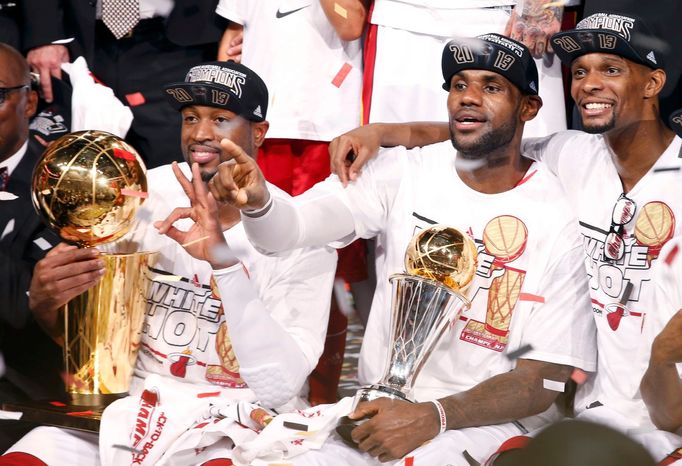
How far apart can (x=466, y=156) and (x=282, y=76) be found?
767 mm

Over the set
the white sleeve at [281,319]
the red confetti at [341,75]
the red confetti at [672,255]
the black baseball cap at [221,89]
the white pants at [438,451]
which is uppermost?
the red confetti at [341,75]

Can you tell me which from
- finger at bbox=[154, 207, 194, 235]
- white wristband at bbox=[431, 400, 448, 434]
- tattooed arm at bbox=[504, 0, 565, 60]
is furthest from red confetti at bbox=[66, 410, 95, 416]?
tattooed arm at bbox=[504, 0, 565, 60]

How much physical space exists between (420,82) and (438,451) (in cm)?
129

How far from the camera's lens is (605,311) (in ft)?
10.4

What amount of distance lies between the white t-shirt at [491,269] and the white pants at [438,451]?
21 cm

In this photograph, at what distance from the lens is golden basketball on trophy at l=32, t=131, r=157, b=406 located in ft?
9.77

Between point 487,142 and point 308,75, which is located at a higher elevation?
point 308,75

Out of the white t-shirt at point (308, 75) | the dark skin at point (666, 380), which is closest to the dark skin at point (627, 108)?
the dark skin at point (666, 380)

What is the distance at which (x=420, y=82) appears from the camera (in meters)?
3.66

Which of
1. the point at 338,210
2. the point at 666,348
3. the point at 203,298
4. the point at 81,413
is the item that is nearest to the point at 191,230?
the point at 203,298

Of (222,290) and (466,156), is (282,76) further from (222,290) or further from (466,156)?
(222,290)

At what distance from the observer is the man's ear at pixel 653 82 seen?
3.25 meters

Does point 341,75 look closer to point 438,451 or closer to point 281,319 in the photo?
point 281,319

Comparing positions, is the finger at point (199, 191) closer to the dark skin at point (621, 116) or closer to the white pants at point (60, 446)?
the dark skin at point (621, 116)
